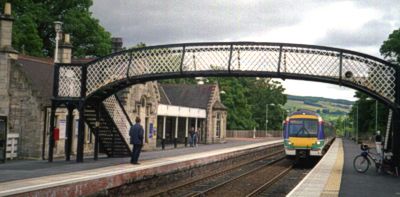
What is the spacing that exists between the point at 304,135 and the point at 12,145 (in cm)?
1534

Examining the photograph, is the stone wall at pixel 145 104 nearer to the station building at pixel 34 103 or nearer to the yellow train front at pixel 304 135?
the station building at pixel 34 103

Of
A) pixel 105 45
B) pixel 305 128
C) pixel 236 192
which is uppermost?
pixel 105 45

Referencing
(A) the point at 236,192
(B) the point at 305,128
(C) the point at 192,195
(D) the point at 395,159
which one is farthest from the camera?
(B) the point at 305,128

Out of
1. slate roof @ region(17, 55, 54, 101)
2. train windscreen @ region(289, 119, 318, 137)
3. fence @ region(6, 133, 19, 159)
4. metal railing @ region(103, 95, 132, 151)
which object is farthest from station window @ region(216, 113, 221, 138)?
fence @ region(6, 133, 19, 159)

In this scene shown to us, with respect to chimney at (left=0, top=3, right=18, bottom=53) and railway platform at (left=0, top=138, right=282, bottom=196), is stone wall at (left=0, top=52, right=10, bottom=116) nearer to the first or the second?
chimney at (left=0, top=3, right=18, bottom=53)

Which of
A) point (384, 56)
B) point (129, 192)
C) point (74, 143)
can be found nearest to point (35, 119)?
point (74, 143)

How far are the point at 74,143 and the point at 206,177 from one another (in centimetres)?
872

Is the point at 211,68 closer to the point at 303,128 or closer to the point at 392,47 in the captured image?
the point at 303,128

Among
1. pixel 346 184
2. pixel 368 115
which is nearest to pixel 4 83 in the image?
pixel 346 184

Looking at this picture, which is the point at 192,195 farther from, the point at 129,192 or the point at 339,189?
the point at 339,189

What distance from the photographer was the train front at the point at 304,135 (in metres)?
30.0

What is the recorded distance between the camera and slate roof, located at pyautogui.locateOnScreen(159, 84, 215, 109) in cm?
5267

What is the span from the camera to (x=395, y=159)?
68.9 feet

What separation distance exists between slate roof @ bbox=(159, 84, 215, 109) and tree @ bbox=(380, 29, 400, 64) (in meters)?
25.4
